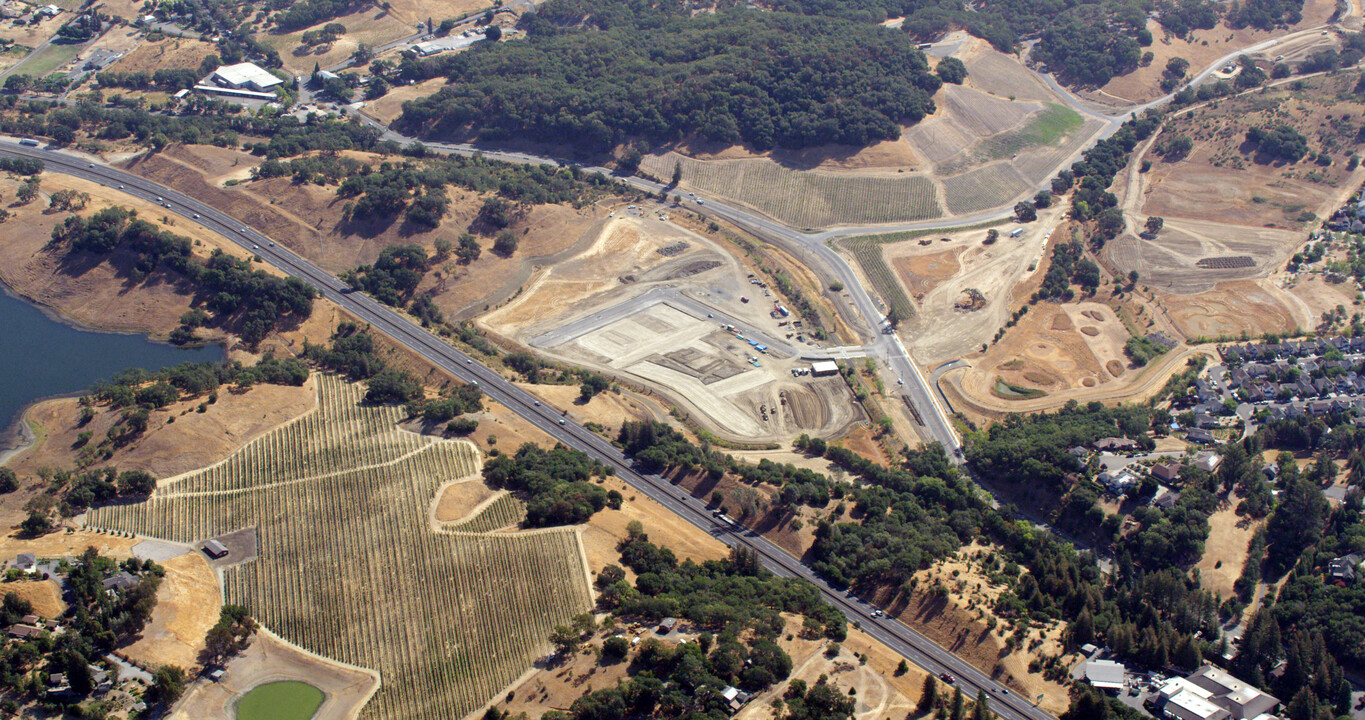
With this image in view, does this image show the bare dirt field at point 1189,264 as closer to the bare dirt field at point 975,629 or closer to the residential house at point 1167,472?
the residential house at point 1167,472

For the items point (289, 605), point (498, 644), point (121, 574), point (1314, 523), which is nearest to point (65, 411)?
point (121, 574)

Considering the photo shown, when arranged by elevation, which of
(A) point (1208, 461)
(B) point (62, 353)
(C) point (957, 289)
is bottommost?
(B) point (62, 353)

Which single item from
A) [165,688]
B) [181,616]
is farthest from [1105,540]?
[165,688]

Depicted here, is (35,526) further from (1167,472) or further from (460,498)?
(1167,472)

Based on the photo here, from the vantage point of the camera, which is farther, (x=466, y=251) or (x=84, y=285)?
(x=466, y=251)

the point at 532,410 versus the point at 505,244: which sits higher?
the point at 505,244

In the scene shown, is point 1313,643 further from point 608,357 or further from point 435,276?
point 435,276

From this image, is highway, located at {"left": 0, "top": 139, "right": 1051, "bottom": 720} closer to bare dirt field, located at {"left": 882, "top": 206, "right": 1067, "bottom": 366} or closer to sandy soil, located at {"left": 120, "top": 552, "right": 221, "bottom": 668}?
sandy soil, located at {"left": 120, "top": 552, "right": 221, "bottom": 668}
